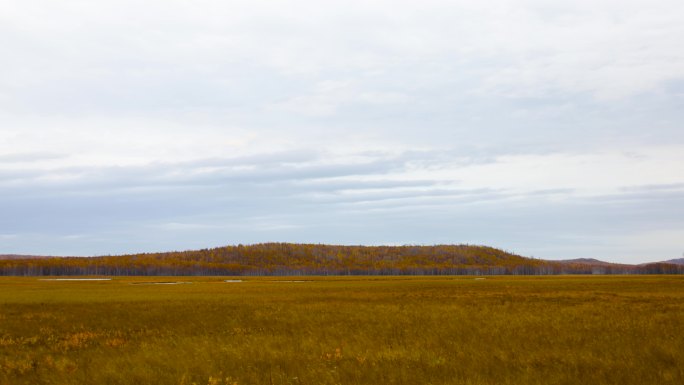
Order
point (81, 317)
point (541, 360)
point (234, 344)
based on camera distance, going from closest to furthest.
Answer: point (541, 360) → point (234, 344) → point (81, 317)

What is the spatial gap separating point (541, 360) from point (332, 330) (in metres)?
11.2

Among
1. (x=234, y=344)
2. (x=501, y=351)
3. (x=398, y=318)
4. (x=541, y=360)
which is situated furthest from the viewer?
(x=398, y=318)

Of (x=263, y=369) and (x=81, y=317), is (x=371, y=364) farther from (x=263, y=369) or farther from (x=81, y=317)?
(x=81, y=317)

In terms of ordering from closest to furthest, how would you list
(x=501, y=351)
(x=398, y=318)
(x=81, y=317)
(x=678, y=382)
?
(x=678, y=382), (x=501, y=351), (x=398, y=318), (x=81, y=317)

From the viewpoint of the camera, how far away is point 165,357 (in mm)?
20234

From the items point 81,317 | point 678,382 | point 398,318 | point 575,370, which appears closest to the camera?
point 678,382

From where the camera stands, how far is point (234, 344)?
23141mm

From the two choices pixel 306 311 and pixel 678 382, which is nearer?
pixel 678 382

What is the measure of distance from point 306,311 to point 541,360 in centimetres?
2162

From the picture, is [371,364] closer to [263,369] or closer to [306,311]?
[263,369]

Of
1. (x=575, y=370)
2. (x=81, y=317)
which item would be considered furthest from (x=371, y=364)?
(x=81, y=317)

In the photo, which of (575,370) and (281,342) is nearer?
(575,370)

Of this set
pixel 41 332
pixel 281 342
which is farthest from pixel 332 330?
pixel 41 332

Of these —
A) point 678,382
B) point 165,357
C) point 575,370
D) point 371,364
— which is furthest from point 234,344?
point 678,382
